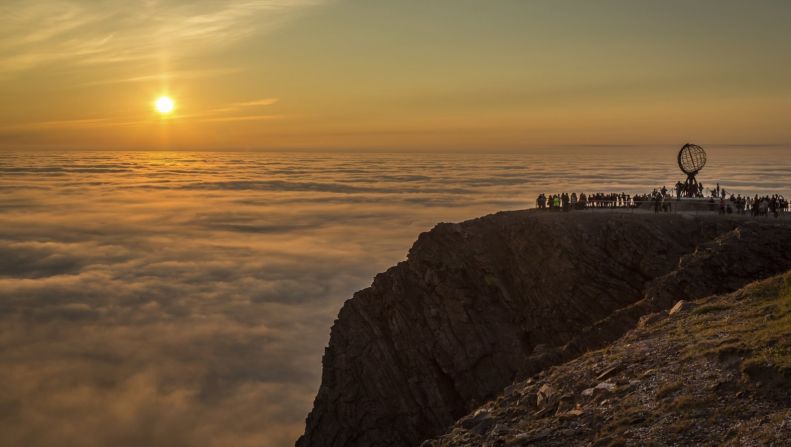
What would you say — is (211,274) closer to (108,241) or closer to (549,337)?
(108,241)

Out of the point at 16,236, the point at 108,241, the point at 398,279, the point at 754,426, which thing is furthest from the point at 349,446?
the point at 16,236

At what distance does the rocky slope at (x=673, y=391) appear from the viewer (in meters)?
14.7

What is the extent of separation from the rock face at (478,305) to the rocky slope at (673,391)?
1209cm

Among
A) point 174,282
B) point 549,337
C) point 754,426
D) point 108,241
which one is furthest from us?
point 108,241

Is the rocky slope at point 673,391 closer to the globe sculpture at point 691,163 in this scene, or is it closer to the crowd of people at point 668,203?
the crowd of people at point 668,203

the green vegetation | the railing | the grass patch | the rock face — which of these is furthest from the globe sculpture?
the grass patch

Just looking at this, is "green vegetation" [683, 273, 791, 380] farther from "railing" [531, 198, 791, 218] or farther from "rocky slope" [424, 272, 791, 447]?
"railing" [531, 198, 791, 218]

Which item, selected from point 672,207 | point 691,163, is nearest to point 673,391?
point 672,207

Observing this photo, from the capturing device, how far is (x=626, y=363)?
20.1m

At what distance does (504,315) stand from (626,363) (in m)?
18.2

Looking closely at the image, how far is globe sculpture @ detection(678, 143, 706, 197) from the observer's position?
173ft

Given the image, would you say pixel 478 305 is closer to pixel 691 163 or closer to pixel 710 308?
pixel 710 308

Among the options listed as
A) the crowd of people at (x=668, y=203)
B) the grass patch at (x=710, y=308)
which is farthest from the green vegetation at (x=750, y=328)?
the crowd of people at (x=668, y=203)

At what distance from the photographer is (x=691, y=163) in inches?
2116
